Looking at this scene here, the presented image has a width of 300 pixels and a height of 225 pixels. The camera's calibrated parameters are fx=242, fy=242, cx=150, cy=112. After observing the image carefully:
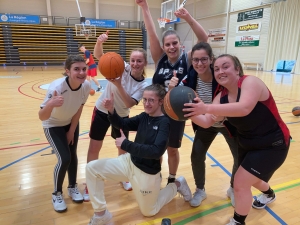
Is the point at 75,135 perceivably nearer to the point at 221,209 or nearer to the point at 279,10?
the point at 221,209

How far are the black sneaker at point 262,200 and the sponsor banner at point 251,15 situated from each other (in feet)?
53.3

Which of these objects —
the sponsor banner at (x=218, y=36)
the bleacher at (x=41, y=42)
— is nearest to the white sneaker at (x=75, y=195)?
the sponsor banner at (x=218, y=36)

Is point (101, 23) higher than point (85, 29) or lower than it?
higher

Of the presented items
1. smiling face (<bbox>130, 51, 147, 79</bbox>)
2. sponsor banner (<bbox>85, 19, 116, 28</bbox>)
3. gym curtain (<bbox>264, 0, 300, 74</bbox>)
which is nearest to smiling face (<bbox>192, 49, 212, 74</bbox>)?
smiling face (<bbox>130, 51, 147, 79</bbox>)

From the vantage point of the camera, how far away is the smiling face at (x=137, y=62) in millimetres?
2639

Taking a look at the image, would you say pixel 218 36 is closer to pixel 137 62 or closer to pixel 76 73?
pixel 137 62

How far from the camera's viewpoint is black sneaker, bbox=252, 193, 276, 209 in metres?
2.61

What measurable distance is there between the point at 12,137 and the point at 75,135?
96.1 inches

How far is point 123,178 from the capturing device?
2.41m

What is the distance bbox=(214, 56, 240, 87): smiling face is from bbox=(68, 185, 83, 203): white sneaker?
198 cm

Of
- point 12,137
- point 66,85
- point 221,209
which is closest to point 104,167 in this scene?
point 66,85

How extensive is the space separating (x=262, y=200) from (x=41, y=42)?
19.5m

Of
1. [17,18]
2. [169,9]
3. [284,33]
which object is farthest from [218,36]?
[17,18]

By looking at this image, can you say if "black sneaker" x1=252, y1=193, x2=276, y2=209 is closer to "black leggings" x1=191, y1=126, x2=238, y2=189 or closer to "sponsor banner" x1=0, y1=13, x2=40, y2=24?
"black leggings" x1=191, y1=126, x2=238, y2=189
